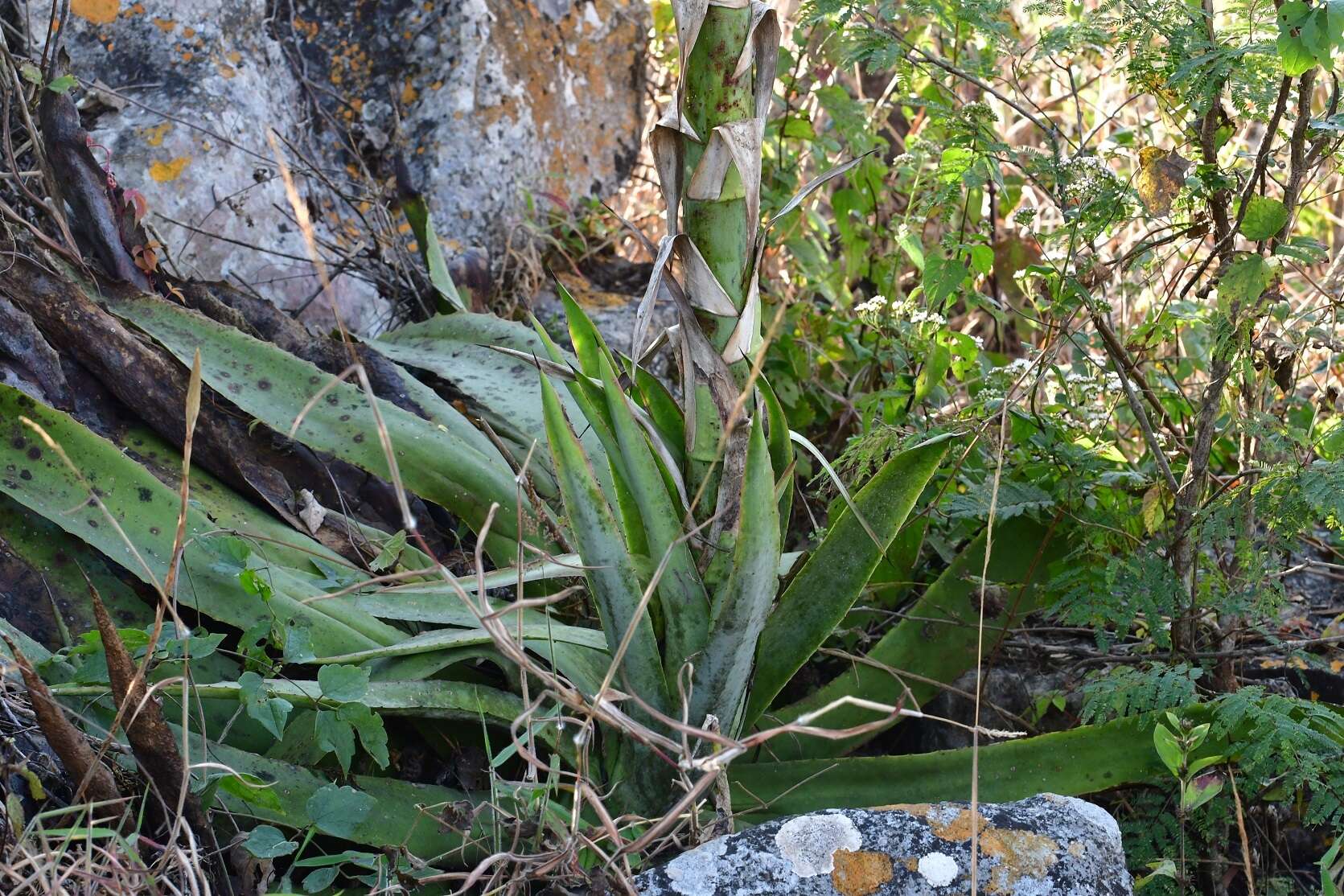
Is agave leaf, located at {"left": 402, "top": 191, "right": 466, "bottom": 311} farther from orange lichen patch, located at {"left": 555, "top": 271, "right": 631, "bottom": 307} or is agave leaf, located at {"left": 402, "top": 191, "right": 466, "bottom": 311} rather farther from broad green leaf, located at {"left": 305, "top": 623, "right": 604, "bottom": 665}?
broad green leaf, located at {"left": 305, "top": 623, "right": 604, "bottom": 665}

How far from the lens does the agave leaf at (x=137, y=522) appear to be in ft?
5.15

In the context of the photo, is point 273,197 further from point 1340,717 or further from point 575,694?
point 1340,717

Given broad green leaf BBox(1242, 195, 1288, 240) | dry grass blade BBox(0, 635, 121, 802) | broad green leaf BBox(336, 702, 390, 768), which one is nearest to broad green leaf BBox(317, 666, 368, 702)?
broad green leaf BBox(336, 702, 390, 768)

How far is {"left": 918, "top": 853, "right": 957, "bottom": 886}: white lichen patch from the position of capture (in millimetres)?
1185

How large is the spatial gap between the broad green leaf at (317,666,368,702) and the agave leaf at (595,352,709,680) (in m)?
0.40

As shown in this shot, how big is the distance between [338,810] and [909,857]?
26.0 inches

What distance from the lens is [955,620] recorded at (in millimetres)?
1787

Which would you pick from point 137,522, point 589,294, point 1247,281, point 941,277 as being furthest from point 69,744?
point 589,294

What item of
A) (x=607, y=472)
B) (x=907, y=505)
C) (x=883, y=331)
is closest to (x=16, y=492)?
(x=607, y=472)

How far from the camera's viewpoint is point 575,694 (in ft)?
3.65

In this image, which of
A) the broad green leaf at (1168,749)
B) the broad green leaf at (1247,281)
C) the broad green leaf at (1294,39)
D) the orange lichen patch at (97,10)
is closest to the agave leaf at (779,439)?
the broad green leaf at (1168,749)

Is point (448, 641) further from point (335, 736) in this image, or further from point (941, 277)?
point (941, 277)

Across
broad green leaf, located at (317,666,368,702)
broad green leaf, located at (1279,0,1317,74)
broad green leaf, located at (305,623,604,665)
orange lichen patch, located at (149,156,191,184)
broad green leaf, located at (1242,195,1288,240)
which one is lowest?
broad green leaf, located at (305,623,604,665)

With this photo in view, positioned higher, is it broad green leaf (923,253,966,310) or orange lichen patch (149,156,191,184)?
orange lichen patch (149,156,191,184)
